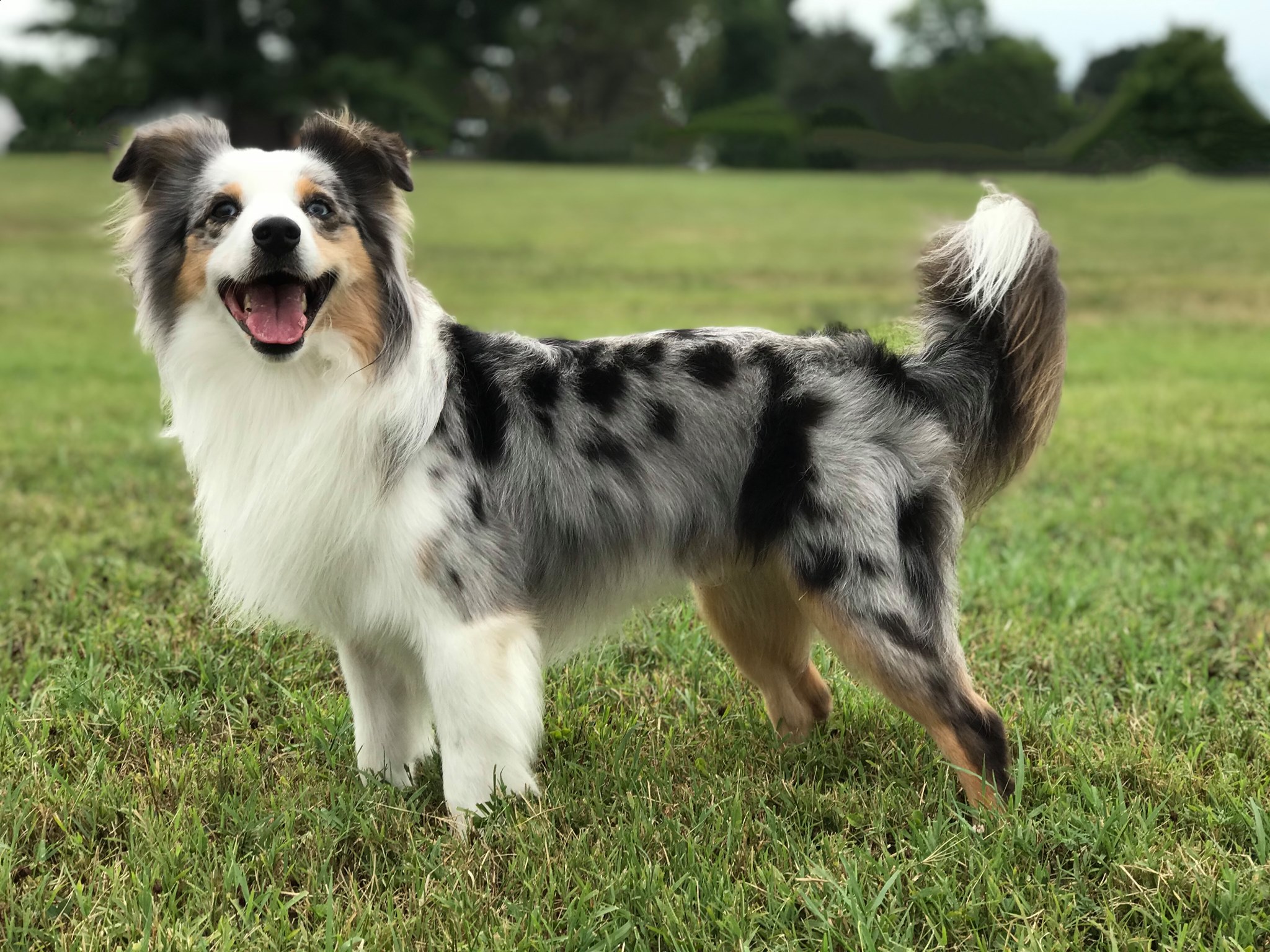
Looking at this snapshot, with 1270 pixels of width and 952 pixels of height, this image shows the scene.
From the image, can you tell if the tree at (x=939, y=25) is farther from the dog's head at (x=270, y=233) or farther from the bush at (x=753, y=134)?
the dog's head at (x=270, y=233)

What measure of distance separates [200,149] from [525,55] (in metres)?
46.4

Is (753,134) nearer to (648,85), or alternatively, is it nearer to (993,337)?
(648,85)

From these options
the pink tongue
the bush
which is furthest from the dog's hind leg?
the bush

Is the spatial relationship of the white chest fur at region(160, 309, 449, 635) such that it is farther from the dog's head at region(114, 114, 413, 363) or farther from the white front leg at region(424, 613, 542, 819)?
the white front leg at region(424, 613, 542, 819)

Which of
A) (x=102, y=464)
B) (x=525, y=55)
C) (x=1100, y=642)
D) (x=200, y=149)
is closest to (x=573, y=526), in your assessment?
(x=200, y=149)

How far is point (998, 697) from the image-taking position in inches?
161

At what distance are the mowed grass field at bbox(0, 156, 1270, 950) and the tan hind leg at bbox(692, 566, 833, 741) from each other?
0.11 m

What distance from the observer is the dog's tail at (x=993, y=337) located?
10.7 ft

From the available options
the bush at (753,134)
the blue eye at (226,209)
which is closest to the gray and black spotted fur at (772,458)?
the blue eye at (226,209)

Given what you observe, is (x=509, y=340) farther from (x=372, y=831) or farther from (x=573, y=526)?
(x=372, y=831)

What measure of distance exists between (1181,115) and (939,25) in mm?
32253

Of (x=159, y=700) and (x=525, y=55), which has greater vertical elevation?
(x=525, y=55)

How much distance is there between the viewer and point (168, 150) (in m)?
3.10

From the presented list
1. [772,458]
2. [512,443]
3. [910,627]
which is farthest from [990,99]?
[512,443]
